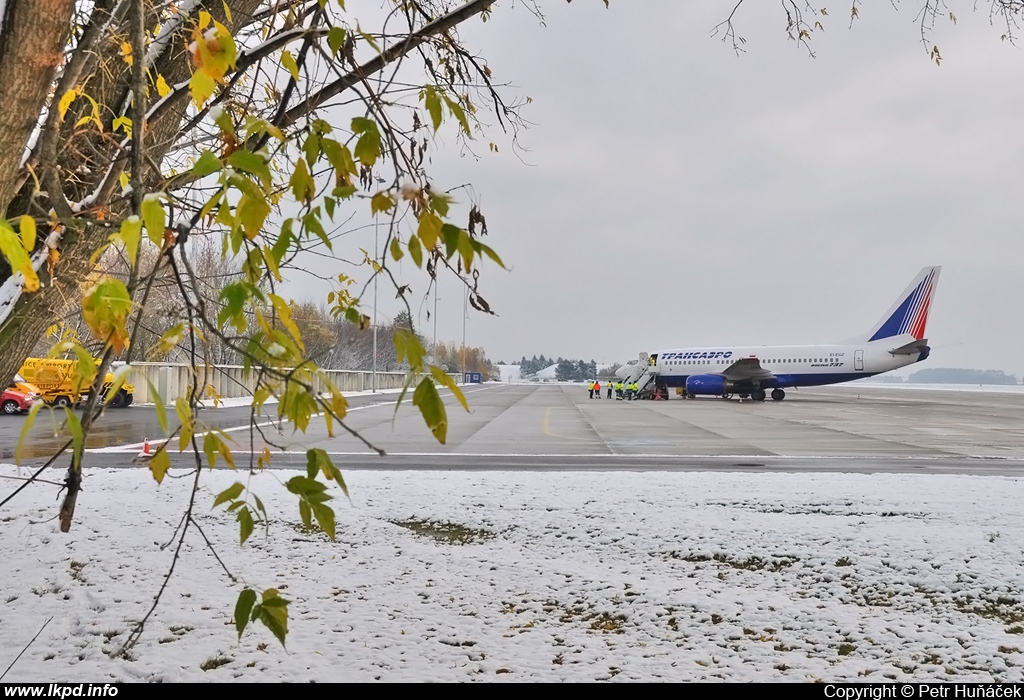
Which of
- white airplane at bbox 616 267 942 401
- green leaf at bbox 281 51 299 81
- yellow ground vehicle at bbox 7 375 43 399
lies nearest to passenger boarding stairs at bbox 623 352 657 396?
white airplane at bbox 616 267 942 401

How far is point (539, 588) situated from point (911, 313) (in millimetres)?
41023

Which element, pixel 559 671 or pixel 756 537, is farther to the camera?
pixel 756 537

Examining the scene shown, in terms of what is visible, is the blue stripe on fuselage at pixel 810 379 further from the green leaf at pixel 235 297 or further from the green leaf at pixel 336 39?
the green leaf at pixel 235 297

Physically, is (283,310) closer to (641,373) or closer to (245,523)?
(245,523)

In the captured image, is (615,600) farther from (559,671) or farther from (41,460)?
(41,460)

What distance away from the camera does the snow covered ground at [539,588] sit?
3.44m

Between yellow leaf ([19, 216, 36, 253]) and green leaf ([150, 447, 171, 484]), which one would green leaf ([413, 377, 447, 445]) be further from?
yellow leaf ([19, 216, 36, 253])

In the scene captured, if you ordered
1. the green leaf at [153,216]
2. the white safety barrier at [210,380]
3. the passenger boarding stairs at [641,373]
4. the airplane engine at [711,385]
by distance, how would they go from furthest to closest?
the passenger boarding stairs at [641,373] < the airplane engine at [711,385] < the white safety barrier at [210,380] < the green leaf at [153,216]

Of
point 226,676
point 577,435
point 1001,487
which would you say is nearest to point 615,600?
point 226,676

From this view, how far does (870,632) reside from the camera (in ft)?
12.8

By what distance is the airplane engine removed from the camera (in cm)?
3941

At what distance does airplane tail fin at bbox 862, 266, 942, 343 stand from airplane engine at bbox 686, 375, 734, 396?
8050mm

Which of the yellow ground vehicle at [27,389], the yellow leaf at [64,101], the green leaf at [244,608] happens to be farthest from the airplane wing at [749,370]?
the green leaf at [244,608]
